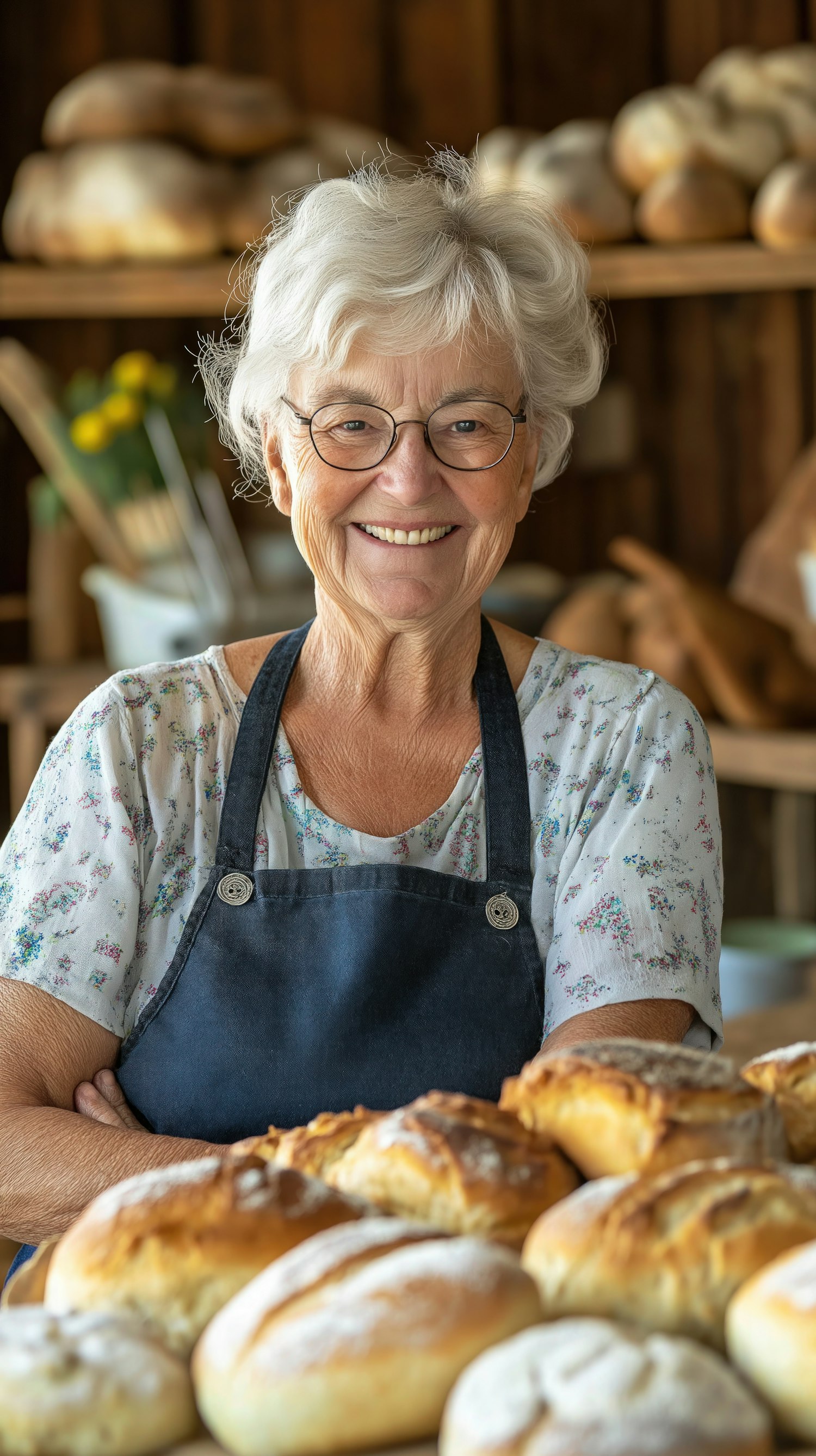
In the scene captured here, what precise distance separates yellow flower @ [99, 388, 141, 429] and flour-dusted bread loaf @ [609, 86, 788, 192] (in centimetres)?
109

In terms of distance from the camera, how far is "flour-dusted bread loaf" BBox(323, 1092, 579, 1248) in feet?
1.94

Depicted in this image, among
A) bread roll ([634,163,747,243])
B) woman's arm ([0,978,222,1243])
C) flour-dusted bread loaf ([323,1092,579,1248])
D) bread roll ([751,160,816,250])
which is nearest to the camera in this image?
flour-dusted bread loaf ([323,1092,579,1248])

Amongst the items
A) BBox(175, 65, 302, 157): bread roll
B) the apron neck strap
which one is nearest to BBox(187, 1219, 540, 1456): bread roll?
the apron neck strap

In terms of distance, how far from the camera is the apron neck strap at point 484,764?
1366 millimetres

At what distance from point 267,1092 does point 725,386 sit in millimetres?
2500

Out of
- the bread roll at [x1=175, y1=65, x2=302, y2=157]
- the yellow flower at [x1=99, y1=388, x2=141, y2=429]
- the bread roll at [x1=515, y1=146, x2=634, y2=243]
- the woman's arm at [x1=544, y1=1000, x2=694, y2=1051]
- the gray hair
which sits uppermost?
the bread roll at [x1=175, y1=65, x2=302, y2=157]

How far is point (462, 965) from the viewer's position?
1.32 m

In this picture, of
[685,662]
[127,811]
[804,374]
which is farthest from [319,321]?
[804,374]

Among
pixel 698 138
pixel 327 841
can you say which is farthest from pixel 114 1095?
pixel 698 138

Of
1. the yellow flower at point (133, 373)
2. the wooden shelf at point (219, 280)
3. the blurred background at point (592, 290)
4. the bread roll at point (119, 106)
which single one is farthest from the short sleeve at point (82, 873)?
the bread roll at point (119, 106)

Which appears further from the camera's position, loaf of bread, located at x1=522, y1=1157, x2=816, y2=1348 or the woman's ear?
the woman's ear

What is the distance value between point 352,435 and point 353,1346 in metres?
0.98

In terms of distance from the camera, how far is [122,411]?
9.41 ft

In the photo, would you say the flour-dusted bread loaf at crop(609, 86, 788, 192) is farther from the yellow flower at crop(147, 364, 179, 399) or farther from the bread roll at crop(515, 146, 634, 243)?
the yellow flower at crop(147, 364, 179, 399)
